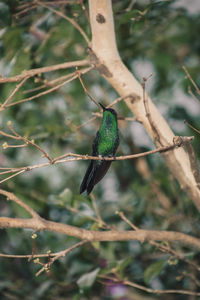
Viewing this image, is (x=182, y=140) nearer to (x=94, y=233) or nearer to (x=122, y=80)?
(x=122, y=80)

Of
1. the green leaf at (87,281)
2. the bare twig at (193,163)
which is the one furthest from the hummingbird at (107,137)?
the bare twig at (193,163)

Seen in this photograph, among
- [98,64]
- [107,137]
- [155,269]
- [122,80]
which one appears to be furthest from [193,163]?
[107,137]

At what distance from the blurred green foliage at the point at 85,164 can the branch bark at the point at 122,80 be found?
182 mm

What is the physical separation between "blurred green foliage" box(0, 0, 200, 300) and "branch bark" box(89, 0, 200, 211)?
7.2 inches

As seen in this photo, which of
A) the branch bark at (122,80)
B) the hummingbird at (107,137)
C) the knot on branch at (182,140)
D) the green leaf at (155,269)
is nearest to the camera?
the knot on branch at (182,140)

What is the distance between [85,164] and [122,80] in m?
2.32

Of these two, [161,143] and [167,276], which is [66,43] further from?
[167,276]

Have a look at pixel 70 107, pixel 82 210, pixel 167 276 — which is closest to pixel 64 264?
pixel 82 210

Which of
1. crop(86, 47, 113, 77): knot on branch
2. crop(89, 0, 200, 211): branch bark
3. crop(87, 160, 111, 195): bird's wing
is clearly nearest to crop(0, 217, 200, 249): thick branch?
crop(89, 0, 200, 211): branch bark

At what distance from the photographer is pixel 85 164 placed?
4.41m

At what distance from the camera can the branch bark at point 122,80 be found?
2.12 meters

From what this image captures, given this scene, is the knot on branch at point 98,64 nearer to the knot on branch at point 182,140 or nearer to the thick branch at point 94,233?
the knot on branch at point 182,140

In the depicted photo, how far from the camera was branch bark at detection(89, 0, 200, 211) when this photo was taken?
2119 millimetres

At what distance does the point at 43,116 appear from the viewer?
12.3 feet
